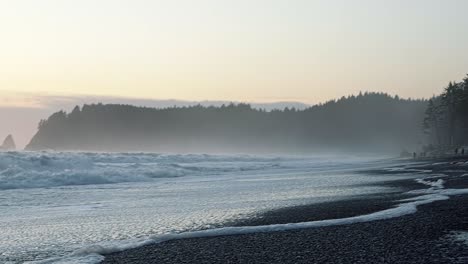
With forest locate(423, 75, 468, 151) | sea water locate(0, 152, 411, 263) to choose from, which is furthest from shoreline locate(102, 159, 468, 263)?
forest locate(423, 75, 468, 151)

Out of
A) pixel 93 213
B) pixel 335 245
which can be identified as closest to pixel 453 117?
pixel 93 213

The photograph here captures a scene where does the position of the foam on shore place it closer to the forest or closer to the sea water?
the sea water

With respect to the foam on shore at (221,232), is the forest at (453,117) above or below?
above

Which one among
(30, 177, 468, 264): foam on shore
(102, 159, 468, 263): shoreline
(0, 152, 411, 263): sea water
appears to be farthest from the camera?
(0, 152, 411, 263): sea water

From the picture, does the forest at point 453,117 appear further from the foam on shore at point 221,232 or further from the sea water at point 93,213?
the foam on shore at point 221,232

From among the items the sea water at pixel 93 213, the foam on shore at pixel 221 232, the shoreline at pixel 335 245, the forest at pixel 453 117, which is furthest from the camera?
the forest at pixel 453 117

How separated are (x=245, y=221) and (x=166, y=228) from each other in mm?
1961

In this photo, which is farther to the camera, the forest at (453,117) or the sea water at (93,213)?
the forest at (453,117)

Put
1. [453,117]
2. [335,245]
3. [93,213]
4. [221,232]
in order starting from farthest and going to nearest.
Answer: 1. [453,117]
2. [93,213]
3. [221,232]
4. [335,245]

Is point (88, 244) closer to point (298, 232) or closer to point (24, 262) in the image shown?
point (24, 262)

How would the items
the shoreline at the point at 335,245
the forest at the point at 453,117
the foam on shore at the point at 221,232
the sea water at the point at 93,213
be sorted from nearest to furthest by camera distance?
the shoreline at the point at 335,245
the foam on shore at the point at 221,232
the sea water at the point at 93,213
the forest at the point at 453,117

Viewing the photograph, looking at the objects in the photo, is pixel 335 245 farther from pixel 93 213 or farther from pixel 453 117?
pixel 453 117

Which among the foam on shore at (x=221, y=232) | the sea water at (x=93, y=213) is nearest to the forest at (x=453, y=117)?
the sea water at (x=93, y=213)

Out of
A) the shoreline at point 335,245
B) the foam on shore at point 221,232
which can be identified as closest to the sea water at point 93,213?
the foam on shore at point 221,232
